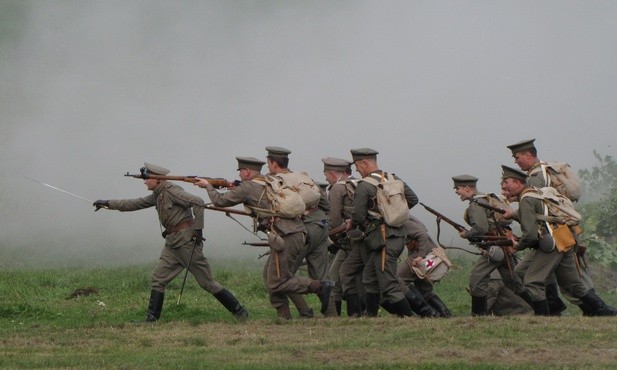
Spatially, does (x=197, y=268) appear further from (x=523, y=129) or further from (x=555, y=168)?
(x=523, y=129)

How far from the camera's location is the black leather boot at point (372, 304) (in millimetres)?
17641

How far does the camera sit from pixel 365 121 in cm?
4222

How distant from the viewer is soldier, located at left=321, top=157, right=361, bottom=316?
18125mm

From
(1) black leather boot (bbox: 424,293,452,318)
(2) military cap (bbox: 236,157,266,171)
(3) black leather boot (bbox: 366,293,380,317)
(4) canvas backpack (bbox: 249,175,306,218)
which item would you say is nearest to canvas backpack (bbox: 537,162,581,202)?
(1) black leather boot (bbox: 424,293,452,318)

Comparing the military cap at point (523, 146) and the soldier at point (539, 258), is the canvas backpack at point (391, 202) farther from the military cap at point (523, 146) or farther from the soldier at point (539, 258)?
the military cap at point (523, 146)

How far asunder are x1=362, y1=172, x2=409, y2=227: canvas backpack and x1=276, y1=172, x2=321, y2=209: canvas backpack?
83 centimetres

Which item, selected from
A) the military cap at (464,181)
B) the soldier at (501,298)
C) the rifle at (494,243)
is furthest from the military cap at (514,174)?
the soldier at (501,298)

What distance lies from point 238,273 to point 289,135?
685 inches

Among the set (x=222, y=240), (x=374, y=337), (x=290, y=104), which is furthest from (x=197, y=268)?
(x=290, y=104)

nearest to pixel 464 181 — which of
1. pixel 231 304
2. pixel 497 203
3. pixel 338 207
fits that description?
pixel 497 203

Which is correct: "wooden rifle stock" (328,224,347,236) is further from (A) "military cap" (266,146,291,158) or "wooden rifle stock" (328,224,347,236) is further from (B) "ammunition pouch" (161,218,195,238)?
(B) "ammunition pouch" (161,218,195,238)

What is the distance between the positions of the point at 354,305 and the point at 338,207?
1.27 m

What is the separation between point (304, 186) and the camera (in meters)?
17.5

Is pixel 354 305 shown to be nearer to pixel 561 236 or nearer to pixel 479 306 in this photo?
pixel 479 306
